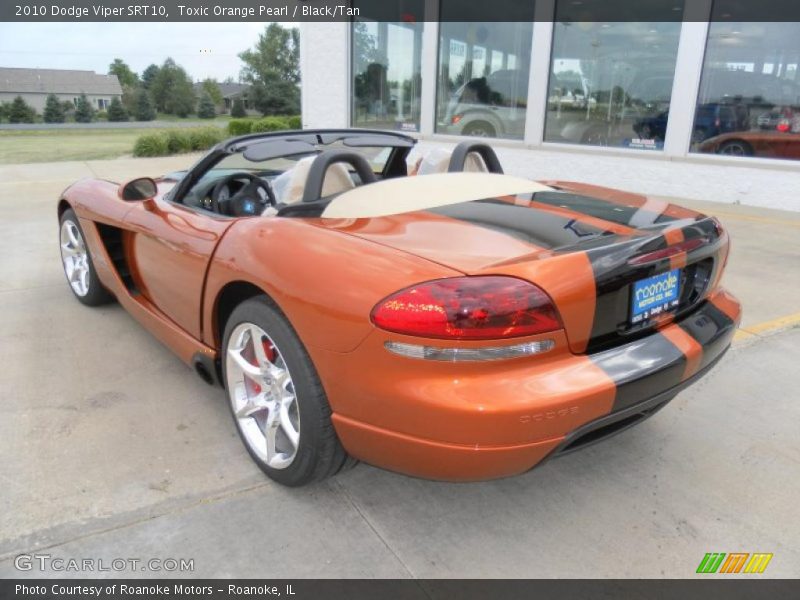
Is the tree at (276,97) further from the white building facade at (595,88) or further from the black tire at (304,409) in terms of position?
the black tire at (304,409)

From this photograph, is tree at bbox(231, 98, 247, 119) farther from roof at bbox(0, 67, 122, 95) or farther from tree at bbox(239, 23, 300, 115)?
roof at bbox(0, 67, 122, 95)

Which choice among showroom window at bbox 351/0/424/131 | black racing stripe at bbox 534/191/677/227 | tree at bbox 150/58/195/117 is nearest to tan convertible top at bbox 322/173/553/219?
black racing stripe at bbox 534/191/677/227

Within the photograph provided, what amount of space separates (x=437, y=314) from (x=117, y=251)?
265cm

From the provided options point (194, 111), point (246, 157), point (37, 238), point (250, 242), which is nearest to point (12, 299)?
point (37, 238)

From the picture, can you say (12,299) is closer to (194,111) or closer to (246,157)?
(246,157)

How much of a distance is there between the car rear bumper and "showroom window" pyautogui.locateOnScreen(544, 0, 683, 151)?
8.79 metres

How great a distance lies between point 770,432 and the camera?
A: 9.11 ft

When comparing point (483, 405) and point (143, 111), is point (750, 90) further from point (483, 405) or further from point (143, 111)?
point (143, 111)

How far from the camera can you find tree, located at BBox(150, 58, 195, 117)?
91438 mm

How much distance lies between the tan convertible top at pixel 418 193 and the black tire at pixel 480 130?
8990 mm

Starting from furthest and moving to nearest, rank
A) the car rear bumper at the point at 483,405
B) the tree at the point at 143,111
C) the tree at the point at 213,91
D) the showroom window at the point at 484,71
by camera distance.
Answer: the tree at the point at 213,91
the tree at the point at 143,111
the showroom window at the point at 484,71
the car rear bumper at the point at 483,405

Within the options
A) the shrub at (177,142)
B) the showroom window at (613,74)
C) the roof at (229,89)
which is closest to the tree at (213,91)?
the roof at (229,89)

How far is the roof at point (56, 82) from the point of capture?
301ft

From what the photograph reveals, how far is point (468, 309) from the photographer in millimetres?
1720
